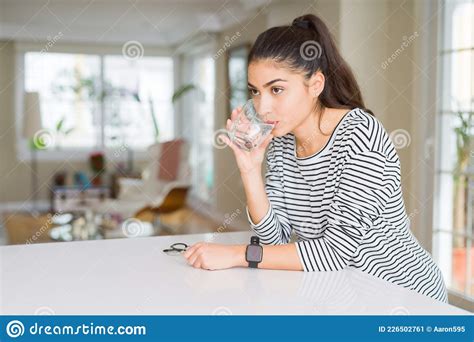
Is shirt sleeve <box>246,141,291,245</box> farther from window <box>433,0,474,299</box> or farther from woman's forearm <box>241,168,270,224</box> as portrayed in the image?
window <box>433,0,474,299</box>

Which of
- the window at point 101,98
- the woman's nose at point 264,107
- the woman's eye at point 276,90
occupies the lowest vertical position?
the woman's nose at point 264,107

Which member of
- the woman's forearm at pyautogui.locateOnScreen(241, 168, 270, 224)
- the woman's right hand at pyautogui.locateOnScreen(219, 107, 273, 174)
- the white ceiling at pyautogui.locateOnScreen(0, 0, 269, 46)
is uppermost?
the white ceiling at pyautogui.locateOnScreen(0, 0, 269, 46)

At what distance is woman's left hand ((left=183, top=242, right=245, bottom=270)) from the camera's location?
1.23m

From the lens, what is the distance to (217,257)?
48.5 inches

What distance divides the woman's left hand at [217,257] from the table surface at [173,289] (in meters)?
0.02

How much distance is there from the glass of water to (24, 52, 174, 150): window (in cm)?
706

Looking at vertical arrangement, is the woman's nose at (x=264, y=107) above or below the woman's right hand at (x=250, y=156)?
above

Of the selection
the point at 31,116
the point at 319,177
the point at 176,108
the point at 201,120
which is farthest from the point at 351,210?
the point at 176,108

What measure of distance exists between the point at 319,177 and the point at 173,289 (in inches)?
18.9

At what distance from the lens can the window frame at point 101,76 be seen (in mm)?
8336

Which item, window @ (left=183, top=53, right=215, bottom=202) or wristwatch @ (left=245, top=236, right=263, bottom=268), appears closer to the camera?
wristwatch @ (left=245, top=236, right=263, bottom=268)

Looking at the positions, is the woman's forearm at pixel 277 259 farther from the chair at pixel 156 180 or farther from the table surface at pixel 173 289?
the chair at pixel 156 180

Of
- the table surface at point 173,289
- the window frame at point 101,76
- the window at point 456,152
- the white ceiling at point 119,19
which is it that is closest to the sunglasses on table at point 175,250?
the table surface at point 173,289

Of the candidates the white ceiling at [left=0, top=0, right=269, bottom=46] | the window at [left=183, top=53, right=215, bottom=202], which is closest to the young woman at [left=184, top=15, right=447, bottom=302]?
the white ceiling at [left=0, top=0, right=269, bottom=46]
